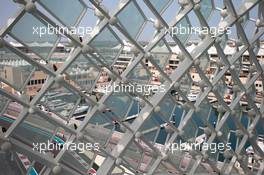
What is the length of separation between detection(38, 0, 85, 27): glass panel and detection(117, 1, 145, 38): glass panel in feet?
1.96

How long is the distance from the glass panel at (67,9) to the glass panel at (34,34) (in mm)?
202

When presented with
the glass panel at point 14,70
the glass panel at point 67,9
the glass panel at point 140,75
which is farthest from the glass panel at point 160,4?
the glass panel at point 14,70

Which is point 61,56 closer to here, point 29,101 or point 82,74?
point 82,74

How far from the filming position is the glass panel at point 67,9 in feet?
10.1

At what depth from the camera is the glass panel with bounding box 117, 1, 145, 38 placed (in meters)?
3.86

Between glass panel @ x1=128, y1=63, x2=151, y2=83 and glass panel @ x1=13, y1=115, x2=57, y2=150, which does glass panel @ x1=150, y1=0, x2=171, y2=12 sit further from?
glass panel @ x1=13, y1=115, x2=57, y2=150

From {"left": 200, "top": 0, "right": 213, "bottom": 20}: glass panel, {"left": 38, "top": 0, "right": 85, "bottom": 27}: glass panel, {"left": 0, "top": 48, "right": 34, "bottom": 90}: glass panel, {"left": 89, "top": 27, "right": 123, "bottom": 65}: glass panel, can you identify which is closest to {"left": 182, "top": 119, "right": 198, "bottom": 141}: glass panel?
{"left": 89, "top": 27, "right": 123, "bottom": 65}: glass panel

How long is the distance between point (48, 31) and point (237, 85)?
159 inches

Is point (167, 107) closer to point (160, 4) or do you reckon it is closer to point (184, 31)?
point (184, 31)

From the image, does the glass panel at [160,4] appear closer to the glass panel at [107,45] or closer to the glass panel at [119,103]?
the glass panel at [107,45]

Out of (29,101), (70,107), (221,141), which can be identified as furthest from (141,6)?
(221,141)

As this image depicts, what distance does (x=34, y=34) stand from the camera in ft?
10.5

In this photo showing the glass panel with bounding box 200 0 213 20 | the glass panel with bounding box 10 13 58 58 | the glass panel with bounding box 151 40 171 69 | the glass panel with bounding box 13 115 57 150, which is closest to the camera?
the glass panel with bounding box 10 13 58 58

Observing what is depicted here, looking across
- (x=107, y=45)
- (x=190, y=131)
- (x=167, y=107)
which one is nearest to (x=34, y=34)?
(x=107, y=45)
